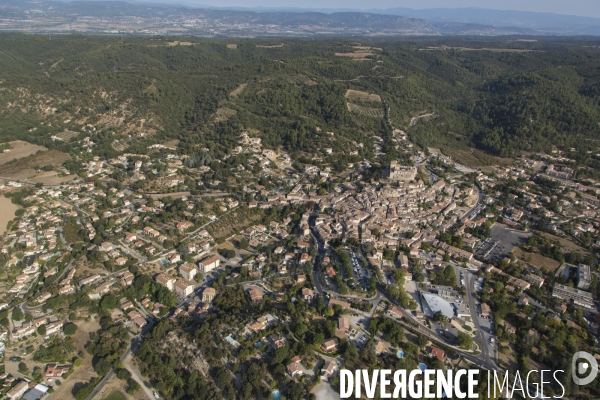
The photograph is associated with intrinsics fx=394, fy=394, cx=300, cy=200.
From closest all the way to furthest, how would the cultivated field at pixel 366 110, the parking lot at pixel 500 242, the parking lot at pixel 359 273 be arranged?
the parking lot at pixel 359 273, the parking lot at pixel 500 242, the cultivated field at pixel 366 110

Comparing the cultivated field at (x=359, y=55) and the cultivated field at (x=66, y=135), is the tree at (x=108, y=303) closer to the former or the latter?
the cultivated field at (x=66, y=135)

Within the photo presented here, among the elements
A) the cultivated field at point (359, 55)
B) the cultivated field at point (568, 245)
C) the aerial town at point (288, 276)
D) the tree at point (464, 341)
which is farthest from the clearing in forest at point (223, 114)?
the tree at point (464, 341)

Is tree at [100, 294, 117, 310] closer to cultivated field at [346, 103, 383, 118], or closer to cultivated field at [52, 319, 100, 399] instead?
cultivated field at [52, 319, 100, 399]

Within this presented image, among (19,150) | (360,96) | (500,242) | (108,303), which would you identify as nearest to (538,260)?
(500,242)

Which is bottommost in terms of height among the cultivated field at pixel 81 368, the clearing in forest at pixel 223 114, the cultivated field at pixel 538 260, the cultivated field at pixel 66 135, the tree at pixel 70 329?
the cultivated field at pixel 81 368

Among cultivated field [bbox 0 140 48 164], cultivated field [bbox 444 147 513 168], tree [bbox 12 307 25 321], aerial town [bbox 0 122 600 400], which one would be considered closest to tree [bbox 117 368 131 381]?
aerial town [bbox 0 122 600 400]

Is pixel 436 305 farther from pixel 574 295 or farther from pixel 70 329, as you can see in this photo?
pixel 70 329

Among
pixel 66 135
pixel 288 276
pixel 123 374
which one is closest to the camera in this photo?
pixel 123 374
